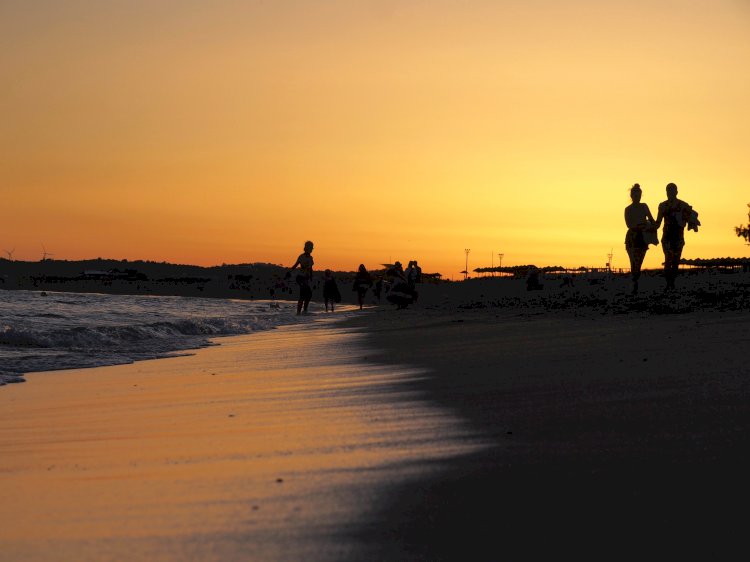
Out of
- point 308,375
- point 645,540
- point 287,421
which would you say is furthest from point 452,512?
point 308,375

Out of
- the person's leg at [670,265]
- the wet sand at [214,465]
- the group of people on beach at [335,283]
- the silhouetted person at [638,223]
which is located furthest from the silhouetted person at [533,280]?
Answer: the wet sand at [214,465]

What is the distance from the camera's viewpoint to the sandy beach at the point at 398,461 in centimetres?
268

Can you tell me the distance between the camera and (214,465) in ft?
12.9

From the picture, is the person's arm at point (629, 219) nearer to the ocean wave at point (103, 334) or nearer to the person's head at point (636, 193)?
the person's head at point (636, 193)

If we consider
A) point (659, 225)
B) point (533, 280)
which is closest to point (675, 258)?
point (659, 225)

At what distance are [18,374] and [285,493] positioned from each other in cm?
682

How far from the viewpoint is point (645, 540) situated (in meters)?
2.56

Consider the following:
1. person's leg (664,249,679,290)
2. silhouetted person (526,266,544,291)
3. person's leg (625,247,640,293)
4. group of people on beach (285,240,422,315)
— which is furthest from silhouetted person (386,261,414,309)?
person's leg (664,249,679,290)

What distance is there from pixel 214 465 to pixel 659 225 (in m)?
15.0

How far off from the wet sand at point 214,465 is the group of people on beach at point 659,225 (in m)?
11.3

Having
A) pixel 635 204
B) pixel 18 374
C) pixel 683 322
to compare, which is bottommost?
pixel 18 374

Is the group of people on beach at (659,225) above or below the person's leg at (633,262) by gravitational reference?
above

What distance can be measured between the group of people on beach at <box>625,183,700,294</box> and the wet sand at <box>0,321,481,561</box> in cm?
1129

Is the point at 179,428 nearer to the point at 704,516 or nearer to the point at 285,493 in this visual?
the point at 285,493
